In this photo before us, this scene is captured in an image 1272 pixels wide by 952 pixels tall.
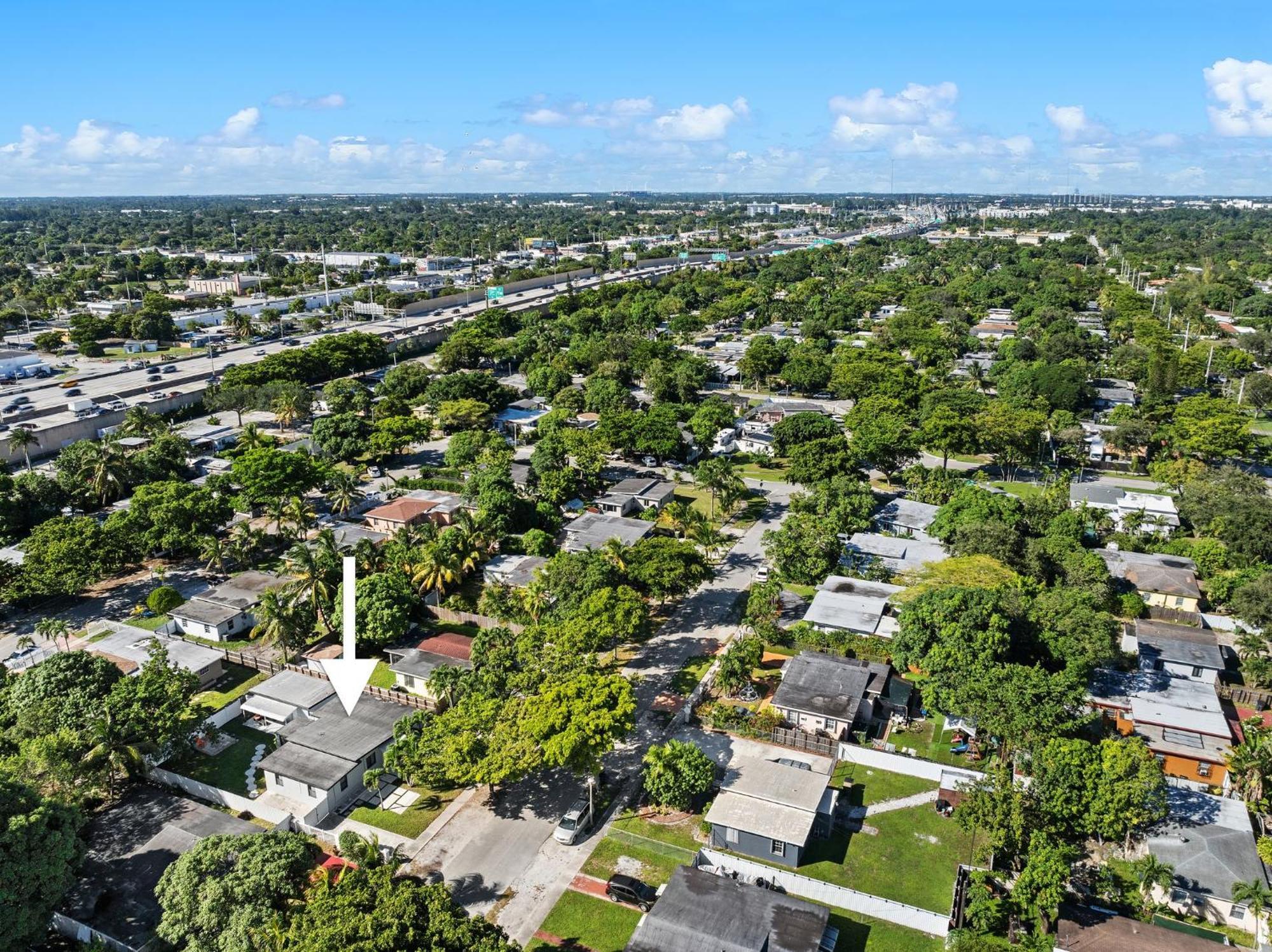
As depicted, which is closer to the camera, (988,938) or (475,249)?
(988,938)

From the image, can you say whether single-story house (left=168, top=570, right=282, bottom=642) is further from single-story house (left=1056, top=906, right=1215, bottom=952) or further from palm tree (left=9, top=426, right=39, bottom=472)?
single-story house (left=1056, top=906, right=1215, bottom=952)

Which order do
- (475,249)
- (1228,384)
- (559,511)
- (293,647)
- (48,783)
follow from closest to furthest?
(48,783), (293,647), (559,511), (1228,384), (475,249)

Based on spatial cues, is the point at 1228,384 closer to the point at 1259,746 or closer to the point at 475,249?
the point at 1259,746

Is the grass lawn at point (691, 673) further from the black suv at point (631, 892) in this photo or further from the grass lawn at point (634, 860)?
the black suv at point (631, 892)

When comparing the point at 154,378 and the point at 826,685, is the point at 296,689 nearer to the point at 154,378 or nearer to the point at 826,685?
the point at 826,685

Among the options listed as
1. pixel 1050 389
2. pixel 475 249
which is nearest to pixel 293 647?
pixel 1050 389

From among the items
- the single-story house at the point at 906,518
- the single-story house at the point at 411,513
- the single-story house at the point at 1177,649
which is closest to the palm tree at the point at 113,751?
the single-story house at the point at 411,513
